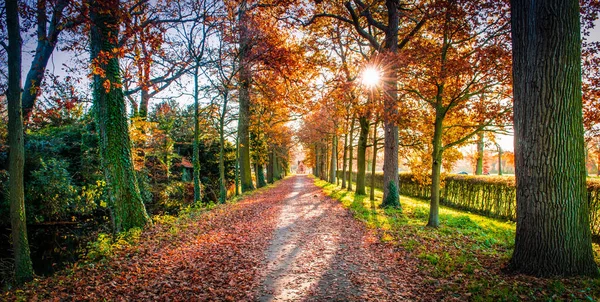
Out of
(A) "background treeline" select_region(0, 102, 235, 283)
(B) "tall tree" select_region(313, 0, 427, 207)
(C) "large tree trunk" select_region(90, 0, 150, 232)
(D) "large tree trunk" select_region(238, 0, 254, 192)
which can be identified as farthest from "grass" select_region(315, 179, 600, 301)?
(A) "background treeline" select_region(0, 102, 235, 283)

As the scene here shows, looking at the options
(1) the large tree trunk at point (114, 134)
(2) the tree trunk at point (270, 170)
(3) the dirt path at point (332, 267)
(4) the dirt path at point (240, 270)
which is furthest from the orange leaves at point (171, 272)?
(2) the tree trunk at point (270, 170)

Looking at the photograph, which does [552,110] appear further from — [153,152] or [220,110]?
[153,152]

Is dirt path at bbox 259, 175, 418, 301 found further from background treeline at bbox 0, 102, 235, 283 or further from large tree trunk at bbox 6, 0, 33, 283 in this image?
background treeline at bbox 0, 102, 235, 283

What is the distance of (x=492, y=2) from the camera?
6.30m

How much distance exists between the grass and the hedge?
11.9 feet

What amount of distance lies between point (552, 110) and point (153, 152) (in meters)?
18.1

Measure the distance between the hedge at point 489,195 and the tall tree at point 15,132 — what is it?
45.5ft

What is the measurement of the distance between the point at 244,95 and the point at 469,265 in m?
13.2

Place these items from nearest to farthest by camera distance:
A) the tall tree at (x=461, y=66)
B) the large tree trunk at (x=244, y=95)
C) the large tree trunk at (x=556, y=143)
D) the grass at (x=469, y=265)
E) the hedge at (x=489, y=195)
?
the grass at (x=469, y=265) < the large tree trunk at (x=556, y=143) < the tall tree at (x=461, y=66) < the hedge at (x=489, y=195) < the large tree trunk at (x=244, y=95)

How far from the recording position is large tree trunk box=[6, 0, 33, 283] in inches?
199

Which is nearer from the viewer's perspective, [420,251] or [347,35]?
[420,251]

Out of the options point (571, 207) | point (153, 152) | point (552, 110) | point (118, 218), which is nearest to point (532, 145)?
point (552, 110)

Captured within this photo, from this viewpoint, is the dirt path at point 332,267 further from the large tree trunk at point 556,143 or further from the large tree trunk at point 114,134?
the large tree trunk at point 114,134

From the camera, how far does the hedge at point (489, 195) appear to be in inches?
342
